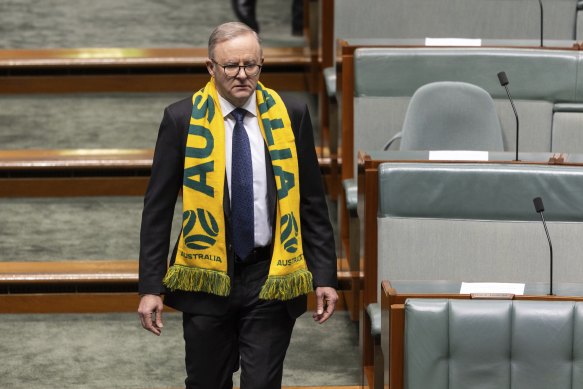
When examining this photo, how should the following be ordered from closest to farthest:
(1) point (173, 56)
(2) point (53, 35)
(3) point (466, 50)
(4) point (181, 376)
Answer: (4) point (181, 376) < (3) point (466, 50) < (1) point (173, 56) < (2) point (53, 35)

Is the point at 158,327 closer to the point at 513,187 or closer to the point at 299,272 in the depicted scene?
the point at 299,272

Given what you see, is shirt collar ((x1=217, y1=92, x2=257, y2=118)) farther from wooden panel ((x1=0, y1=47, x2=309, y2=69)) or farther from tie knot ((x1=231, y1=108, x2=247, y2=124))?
wooden panel ((x1=0, y1=47, x2=309, y2=69))

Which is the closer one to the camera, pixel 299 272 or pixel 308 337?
pixel 299 272

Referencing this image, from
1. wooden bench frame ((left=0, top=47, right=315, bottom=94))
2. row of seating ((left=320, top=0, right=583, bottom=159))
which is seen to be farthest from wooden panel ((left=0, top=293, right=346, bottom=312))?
wooden bench frame ((left=0, top=47, right=315, bottom=94))

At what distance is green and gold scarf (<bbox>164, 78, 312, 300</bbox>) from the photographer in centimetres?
101

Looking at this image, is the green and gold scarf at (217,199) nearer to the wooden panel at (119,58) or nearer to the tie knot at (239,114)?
the tie knot at (239,114)

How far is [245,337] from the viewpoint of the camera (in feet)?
3.43

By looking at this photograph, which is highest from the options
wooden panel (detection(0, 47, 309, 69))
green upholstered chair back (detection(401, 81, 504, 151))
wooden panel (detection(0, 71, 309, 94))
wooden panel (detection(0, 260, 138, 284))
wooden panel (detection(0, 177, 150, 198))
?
wooden panel (detection(0, 47, 309, 69))

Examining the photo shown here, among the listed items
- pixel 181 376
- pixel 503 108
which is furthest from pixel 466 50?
pixel 181 376

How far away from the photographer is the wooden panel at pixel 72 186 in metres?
1.76

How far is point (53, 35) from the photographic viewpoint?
2240mm

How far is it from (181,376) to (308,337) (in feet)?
0.59

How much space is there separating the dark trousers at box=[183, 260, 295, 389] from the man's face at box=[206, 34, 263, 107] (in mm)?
148

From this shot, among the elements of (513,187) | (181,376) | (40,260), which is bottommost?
(181,376)
